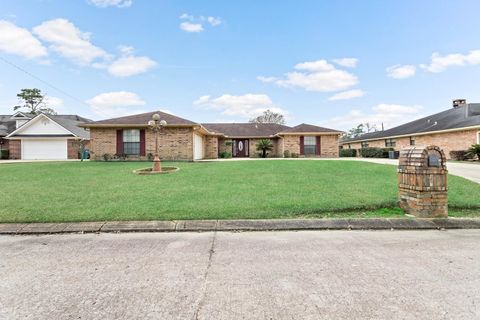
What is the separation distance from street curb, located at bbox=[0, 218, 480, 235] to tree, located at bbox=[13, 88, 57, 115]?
52.0m

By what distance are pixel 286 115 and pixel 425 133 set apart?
99.5 ft

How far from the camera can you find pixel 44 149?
24.3m

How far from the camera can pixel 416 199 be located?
4637 mm

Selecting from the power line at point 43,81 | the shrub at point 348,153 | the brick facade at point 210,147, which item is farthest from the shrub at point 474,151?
the power line at point 43,81

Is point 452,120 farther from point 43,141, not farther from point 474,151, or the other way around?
point 43,141

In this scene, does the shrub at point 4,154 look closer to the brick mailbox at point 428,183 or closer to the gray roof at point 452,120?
the brick mailbox at point 428,183

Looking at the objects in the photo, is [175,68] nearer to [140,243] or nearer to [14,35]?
[14,35]

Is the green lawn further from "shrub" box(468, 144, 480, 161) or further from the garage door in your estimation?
the garage door

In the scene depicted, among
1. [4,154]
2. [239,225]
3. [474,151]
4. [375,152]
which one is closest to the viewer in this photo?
[239,225]

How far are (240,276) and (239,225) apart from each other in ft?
5.48

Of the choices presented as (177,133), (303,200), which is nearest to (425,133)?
(177,133)

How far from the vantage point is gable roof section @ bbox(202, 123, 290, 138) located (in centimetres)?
2632

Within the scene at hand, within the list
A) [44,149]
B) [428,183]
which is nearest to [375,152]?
[428,183]

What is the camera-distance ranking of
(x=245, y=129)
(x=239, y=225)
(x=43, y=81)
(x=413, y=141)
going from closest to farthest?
(x=239, y=225) < (x=43, y=81) < (x=413, y=141) < (x=245, y=129)
